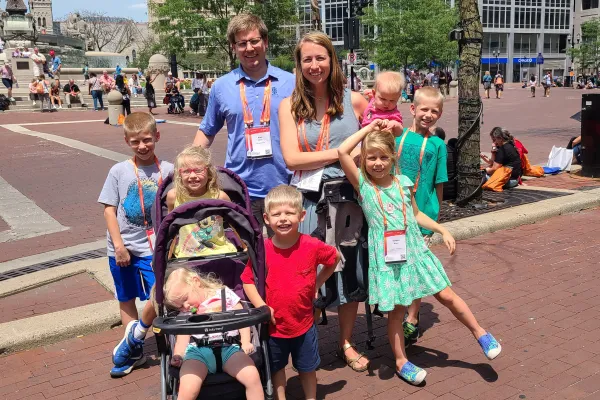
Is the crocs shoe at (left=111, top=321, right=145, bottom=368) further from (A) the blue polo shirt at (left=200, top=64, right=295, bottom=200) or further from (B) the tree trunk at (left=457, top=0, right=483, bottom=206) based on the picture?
(B) the tree trunk at (left=457, top=0, right=483, bottom=206)

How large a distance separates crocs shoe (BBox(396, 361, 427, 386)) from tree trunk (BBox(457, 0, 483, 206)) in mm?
5099

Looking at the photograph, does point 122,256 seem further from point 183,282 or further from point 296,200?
point 296,200

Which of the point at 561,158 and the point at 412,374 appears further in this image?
the point at 561,158

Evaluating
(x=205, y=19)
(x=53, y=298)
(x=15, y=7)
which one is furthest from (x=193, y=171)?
(x=15, y=7)

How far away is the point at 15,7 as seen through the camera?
135ft

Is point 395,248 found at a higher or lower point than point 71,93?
lower

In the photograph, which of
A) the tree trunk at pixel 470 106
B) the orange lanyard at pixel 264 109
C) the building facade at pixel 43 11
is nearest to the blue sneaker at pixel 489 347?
the orange lanyard at pixel 264 109

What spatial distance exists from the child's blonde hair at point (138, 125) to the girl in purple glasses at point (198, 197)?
0.45 m

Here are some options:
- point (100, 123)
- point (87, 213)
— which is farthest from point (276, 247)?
point (100, 123)

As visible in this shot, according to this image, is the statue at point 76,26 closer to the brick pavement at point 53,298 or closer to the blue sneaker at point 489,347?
the brick pavement at point 53,298

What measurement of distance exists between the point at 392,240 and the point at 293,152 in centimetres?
81

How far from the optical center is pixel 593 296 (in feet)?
17.4

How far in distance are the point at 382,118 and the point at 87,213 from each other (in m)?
6.57

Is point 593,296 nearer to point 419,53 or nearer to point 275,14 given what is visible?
point 275,14
